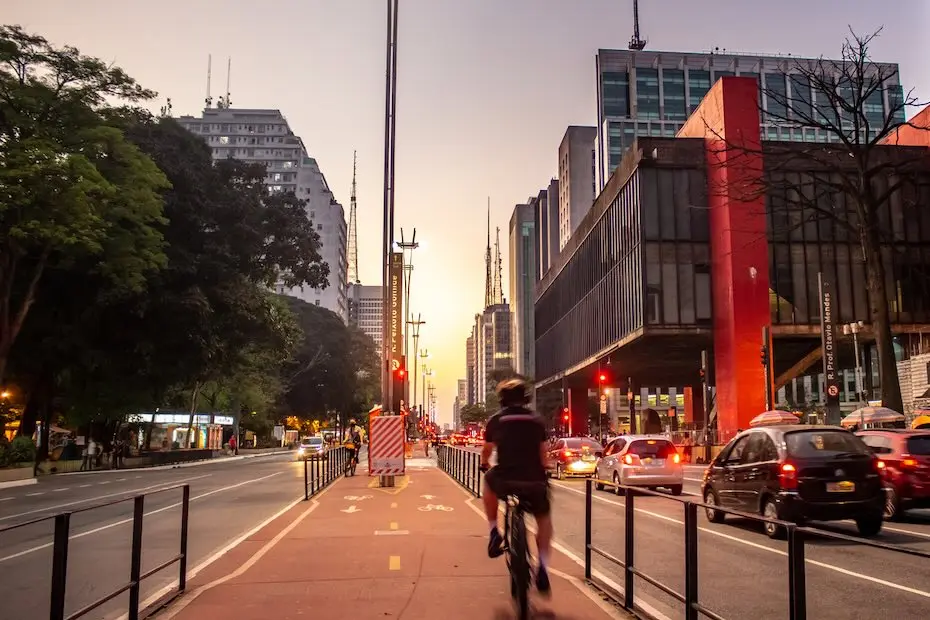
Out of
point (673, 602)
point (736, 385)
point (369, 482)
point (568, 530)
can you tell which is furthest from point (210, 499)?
point (736, 385)

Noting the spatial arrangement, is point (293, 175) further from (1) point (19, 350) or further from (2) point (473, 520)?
(2) point (473, 520)

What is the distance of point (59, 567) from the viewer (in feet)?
17.4

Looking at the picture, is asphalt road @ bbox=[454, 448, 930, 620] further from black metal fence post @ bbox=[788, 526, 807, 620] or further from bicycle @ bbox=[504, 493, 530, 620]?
bicycle @ bbox=[504, 493, 530, 620]

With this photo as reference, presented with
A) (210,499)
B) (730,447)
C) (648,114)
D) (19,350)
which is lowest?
(210,499)

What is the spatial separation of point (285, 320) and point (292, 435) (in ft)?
210

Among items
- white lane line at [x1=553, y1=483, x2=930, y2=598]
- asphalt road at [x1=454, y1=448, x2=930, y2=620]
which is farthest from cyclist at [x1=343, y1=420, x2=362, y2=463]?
white lane line at [x1=553, y1=483, x2=930, y2=598]

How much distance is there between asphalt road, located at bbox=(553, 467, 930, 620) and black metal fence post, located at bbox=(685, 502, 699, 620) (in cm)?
5

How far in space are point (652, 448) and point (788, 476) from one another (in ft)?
30.3

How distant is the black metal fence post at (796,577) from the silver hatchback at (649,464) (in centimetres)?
1677

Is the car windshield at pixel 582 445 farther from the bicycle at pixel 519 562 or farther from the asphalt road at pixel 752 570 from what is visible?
the bicycle at pixel 519 562

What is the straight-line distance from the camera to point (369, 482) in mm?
25719

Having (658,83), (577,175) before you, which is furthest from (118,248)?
(577,175)

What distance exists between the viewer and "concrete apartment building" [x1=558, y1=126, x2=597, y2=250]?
141 m

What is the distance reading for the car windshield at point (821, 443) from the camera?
12.7 meters
